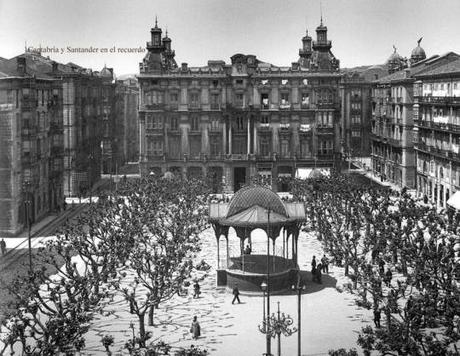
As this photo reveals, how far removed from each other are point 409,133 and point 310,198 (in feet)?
117

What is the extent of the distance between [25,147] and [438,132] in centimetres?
4987

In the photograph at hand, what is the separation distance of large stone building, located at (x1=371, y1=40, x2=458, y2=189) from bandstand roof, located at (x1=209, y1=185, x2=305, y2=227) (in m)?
56.0

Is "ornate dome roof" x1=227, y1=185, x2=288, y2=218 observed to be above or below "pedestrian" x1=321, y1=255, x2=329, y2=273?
above

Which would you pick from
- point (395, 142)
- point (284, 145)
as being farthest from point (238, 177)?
point (395, 142)

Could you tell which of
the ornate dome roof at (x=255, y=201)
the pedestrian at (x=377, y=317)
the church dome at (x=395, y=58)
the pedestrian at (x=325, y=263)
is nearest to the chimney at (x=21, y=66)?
the ornate dome roof at (x=255, y=201)

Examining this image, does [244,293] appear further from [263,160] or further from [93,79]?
[93,79]

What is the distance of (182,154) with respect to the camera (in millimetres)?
101250

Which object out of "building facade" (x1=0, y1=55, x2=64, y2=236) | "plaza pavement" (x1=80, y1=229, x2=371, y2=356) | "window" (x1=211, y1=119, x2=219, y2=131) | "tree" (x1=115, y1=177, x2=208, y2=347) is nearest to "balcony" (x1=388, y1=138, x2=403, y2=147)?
"window" (x1=211, y1=119, x2=219, y2=131)

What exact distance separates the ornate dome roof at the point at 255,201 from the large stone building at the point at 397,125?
56.1 meters

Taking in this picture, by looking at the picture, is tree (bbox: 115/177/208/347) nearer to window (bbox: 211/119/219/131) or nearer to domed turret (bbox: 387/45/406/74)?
window (bbox: 211/119/219/131)

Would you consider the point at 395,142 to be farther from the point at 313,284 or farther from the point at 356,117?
the point at 313,284

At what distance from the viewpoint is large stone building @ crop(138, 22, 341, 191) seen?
100562 millimetres

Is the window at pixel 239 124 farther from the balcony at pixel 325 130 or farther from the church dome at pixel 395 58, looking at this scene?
the church dome at pixel 395 58

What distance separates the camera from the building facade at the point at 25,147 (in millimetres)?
65750
